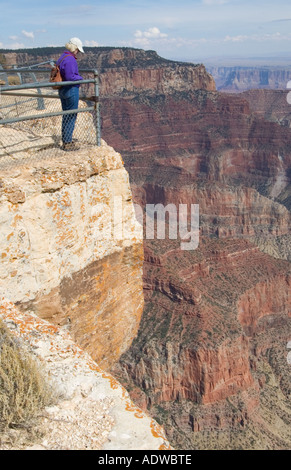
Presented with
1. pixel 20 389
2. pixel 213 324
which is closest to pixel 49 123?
pixel 20 389

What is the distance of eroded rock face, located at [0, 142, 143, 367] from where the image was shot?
5.48 m

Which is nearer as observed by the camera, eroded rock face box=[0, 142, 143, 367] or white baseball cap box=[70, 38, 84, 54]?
eroded rock face box=[0, 142, 143, 367]

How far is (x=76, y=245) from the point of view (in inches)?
242

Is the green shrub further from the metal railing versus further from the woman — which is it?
the woman

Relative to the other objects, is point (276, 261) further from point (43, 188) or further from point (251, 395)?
point (43, 188)

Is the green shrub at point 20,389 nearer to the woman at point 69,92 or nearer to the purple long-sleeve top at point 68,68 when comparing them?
the woman at point 69,92

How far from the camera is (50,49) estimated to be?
8981cm

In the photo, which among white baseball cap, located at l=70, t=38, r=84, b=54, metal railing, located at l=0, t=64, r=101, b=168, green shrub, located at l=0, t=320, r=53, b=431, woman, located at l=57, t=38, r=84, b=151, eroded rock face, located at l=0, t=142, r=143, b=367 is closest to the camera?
green shrub, located at l=0, t=320, r=53, b=431

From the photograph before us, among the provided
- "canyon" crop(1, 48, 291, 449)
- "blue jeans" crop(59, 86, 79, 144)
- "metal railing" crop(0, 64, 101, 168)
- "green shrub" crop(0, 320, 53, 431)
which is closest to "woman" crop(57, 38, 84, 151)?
"blue jeans" crop(59, 86, 79, 144)

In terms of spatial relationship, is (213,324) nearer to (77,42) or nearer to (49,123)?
(49,123)

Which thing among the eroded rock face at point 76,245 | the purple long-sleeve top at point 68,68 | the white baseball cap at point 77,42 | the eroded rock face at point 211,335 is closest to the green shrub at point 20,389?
the eroded rock face at point 76,245
